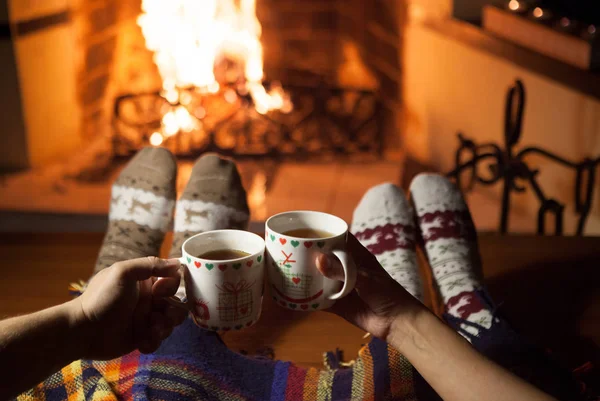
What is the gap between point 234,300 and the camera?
2.02 ft

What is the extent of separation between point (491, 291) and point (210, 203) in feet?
1.74

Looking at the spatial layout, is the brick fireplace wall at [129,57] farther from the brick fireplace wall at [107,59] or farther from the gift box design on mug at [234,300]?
the gift box design on mug at [234,300]

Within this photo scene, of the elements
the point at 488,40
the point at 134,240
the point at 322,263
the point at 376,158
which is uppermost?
the point at 488,40

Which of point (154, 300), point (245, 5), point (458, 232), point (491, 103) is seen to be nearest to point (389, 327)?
point (154, 300)

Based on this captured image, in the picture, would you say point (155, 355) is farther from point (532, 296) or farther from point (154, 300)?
point (532, 296)

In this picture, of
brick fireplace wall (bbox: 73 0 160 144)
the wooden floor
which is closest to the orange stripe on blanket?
the wooden floor

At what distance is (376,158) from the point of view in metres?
2.26

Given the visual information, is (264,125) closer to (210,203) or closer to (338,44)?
(338,44)

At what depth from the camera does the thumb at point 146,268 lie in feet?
1.96

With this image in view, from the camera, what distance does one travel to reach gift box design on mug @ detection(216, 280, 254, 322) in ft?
1.99

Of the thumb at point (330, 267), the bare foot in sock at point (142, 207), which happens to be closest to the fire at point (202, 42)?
the bare foot in sock at point (142, 207)

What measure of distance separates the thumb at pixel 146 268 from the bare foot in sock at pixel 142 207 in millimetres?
412

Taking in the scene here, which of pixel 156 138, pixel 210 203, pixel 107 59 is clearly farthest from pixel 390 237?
pixel 107 59

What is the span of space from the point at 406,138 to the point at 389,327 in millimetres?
1775
